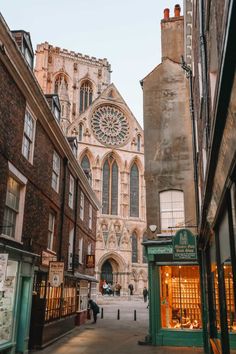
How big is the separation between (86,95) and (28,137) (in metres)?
51.5


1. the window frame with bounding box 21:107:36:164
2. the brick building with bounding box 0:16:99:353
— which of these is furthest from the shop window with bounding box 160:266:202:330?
the window frame with bounding box 21:107:36:164

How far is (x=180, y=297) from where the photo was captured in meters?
12.8

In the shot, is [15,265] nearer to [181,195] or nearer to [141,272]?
[181,195]

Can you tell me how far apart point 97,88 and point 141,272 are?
1304 inches

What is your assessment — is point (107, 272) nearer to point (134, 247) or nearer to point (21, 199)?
point (134, 247)

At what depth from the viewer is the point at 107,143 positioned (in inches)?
1921

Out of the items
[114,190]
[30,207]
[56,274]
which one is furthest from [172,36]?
[114,190]

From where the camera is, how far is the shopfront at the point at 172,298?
1230cm

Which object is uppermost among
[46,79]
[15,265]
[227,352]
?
[46,79]

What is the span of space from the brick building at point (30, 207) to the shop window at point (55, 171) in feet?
0.14

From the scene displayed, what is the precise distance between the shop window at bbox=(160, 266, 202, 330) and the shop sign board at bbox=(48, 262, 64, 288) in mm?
3653

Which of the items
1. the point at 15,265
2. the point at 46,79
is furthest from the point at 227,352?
the point at 46,79

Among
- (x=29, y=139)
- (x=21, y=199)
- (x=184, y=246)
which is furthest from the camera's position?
(x=29, y=139)

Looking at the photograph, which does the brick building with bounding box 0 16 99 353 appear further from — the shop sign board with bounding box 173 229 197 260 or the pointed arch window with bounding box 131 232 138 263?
the pointed arch window with bounding box 131 232 138 263
